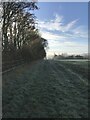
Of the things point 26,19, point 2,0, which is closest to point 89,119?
point 2,0

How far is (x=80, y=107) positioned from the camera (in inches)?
381

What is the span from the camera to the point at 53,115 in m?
8.43

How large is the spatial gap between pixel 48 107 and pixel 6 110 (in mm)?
1425

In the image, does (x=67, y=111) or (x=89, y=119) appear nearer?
(x=89, y=119)

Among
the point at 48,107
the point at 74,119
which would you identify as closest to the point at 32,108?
the point at 48,107

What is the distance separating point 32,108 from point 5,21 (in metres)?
26.0

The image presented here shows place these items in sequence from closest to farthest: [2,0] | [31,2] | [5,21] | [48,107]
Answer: [48,107], [2,0], [5,21], [31,2]

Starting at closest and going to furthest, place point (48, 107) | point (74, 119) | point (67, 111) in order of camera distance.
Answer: point (74, 119), point (67, 111), point (48, 107)

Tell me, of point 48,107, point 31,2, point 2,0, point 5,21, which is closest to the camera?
point 48,107

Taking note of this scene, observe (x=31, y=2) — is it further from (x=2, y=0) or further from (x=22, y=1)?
(x=2, y=0)

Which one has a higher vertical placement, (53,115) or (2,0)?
(2,0)

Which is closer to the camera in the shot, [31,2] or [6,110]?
[6,110]

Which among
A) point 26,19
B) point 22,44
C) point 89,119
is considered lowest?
point 89,119

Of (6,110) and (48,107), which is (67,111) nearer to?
(48,107)
